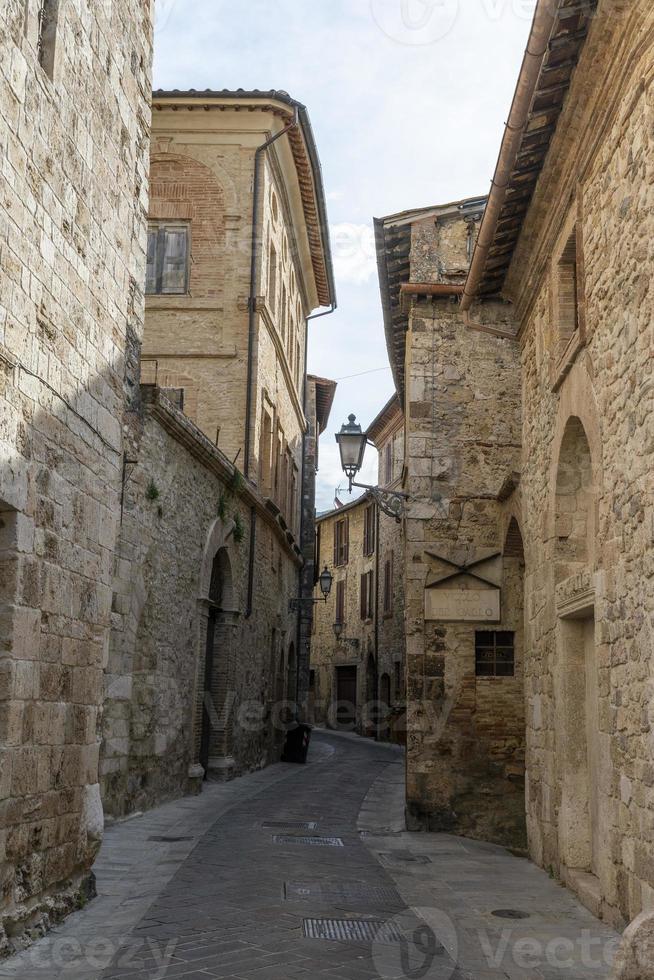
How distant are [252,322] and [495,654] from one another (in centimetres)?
891

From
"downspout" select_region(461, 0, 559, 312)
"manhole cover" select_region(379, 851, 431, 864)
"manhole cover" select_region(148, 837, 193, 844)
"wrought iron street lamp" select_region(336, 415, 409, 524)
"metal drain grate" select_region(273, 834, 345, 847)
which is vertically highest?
"downspout" select_region(461, 0, 559, 312)

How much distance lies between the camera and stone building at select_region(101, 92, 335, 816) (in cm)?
1113

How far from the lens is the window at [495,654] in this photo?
1141 centimetres

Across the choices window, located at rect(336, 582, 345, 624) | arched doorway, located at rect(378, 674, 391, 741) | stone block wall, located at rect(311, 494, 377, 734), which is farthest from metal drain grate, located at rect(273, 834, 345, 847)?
window, located at rect(336, 582, 345, 624)

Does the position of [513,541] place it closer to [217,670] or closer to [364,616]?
[217,670]

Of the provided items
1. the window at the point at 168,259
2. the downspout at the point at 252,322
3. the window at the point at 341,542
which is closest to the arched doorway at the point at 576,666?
the downspout at the point at 252,322

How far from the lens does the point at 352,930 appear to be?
5746 millimetres

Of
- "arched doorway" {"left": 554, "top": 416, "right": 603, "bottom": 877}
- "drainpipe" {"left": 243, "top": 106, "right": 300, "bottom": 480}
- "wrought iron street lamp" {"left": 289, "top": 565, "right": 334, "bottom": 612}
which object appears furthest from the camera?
"wrought iron street lamp" {"left": 289, "top": 565, "right": 334, "bottom": 612}

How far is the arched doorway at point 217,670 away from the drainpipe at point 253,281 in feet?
7.98

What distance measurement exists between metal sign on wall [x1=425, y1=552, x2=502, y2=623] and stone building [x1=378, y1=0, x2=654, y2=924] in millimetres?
34

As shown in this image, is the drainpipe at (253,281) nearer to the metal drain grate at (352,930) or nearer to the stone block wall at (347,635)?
the metal drain grate at (352,930)

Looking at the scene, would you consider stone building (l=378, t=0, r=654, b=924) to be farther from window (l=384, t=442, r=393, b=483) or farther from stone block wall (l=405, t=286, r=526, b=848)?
window (l=384, t=442, r=393, b=483)

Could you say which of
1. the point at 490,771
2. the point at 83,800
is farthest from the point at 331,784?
the point at 83,800

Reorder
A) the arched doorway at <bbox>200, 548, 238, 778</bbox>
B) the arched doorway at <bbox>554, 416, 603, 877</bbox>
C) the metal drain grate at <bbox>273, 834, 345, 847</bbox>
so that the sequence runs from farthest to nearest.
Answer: the arched doorway at <bbox>200, 548, 238, 778</bbox> < the metal drain grate at <bbox>273, 834, 345, 847</bbox> < the arched doorway at <bbox>554, 416, 603, 877</bbox>
